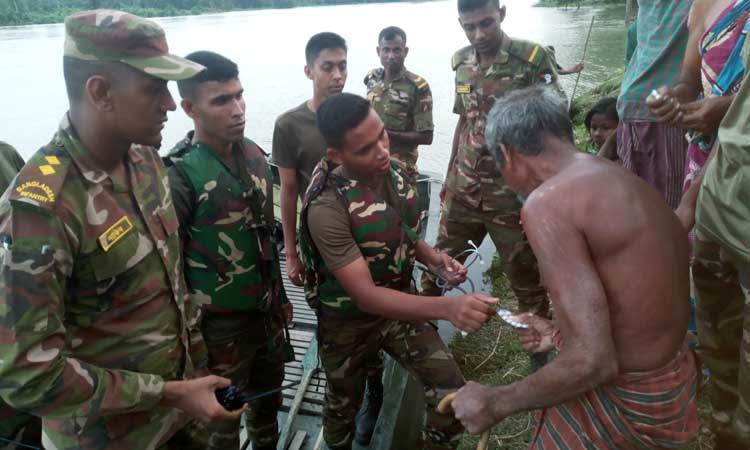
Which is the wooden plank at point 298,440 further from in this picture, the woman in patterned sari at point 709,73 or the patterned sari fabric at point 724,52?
the patterned sari fabric at point 724,52

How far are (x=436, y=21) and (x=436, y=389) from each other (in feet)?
123

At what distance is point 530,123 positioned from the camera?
1.79 m

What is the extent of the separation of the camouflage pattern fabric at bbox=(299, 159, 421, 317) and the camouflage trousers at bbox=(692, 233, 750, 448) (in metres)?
1.29

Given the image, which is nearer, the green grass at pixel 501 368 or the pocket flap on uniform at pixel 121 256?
the pocket flap on uniform at pixel 121 256

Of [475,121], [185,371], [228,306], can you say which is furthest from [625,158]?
[185,371]

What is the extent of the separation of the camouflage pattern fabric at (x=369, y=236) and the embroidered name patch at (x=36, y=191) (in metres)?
1.09

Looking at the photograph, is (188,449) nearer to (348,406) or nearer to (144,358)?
(144,358)

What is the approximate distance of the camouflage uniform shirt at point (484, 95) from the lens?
3.67m

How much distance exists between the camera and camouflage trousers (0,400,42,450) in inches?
85.3

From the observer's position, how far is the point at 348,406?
2670 millimetres

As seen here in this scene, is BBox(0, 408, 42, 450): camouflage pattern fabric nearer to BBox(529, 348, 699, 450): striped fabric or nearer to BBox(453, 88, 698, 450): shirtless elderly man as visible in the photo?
BBox(453, 88, 698, 450): shirtless elderly man

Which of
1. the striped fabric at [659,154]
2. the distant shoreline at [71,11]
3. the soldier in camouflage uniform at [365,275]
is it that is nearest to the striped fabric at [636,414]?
the soldier in camouflage uniform at [365,275]

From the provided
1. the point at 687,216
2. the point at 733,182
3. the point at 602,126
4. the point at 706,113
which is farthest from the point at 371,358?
the point at 602,126

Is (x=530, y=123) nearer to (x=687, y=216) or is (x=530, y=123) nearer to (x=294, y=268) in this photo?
(x=687, y=216)
